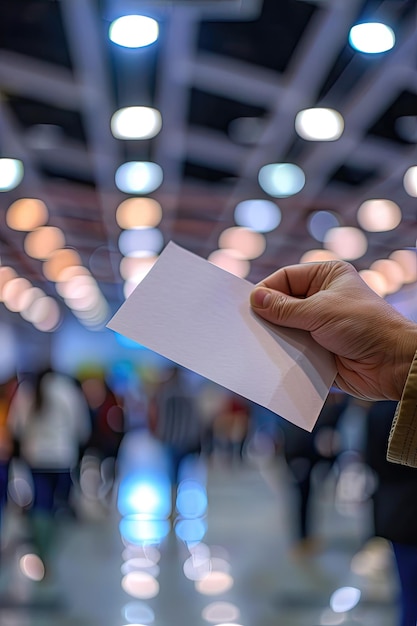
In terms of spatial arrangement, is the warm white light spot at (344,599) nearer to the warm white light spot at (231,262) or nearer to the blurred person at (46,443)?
the blurred person at (46,443)

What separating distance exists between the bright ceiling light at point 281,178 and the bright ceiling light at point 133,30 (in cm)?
450

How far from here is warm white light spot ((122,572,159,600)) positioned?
5.13 m

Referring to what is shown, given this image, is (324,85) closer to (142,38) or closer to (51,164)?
(142,38)

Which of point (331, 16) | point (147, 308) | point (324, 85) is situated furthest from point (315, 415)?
point (324, 85)

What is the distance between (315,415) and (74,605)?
12.8ft

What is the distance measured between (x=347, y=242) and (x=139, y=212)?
288 cm

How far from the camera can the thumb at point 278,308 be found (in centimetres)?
143

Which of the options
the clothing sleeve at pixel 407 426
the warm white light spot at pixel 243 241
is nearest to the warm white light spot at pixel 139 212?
the warm white light spot at pixel 243 241

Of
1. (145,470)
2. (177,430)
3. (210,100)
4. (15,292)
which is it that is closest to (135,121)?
(210,100)

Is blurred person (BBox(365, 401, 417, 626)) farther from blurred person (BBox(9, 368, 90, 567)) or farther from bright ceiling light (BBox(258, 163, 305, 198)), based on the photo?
bright ceiling light (BBox(258, 163, 305, 198))

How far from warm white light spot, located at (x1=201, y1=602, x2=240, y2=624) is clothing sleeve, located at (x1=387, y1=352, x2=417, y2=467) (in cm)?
348

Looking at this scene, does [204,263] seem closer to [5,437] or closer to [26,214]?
[5,437]

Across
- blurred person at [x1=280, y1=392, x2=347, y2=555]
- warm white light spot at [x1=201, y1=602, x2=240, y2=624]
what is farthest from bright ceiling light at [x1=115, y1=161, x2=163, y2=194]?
warm white light spot at [x1=201, y1=602, x2=240, y2=624]

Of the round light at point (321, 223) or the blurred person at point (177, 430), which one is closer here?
the blurred person at point (177, 430)
